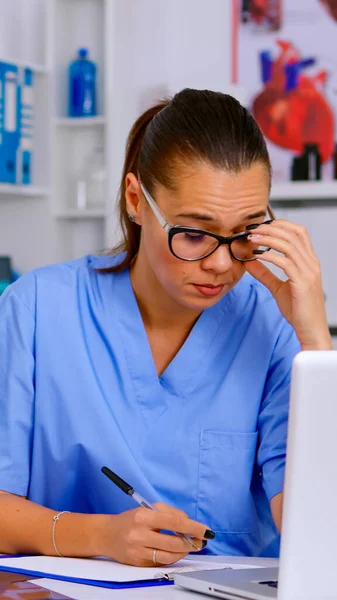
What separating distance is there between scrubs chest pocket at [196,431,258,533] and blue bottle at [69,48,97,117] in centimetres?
259

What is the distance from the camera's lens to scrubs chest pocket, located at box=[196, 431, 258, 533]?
4.80 ft

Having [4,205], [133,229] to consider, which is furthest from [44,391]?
[4,205]

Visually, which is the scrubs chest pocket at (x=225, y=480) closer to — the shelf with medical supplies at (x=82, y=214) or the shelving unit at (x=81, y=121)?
the shelf with medical supplies at (x=82, y=214)

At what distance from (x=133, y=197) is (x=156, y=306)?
0.62 feet

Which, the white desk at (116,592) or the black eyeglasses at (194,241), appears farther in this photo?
the black eyeglasses at (194,241)

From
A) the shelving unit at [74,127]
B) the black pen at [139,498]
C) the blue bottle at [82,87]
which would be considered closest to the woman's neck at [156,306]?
the black pen at [139,498]

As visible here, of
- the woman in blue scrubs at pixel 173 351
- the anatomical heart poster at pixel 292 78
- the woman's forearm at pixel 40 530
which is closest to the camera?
the woman's forearm at pixel 40 530

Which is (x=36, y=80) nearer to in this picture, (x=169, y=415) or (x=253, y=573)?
(x=169, y=415)

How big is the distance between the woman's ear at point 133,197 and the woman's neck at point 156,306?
0.09 m

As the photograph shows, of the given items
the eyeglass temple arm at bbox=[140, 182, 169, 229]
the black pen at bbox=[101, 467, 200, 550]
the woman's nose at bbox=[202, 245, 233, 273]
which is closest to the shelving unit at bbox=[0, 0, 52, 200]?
the eyeglass temple arm at bbox=[140, 182, 169, 229]

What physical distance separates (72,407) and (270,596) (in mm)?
567

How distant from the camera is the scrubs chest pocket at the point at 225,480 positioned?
57.6 inches

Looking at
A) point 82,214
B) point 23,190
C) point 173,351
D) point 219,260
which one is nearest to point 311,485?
point 219,260

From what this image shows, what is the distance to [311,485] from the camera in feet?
2.94
